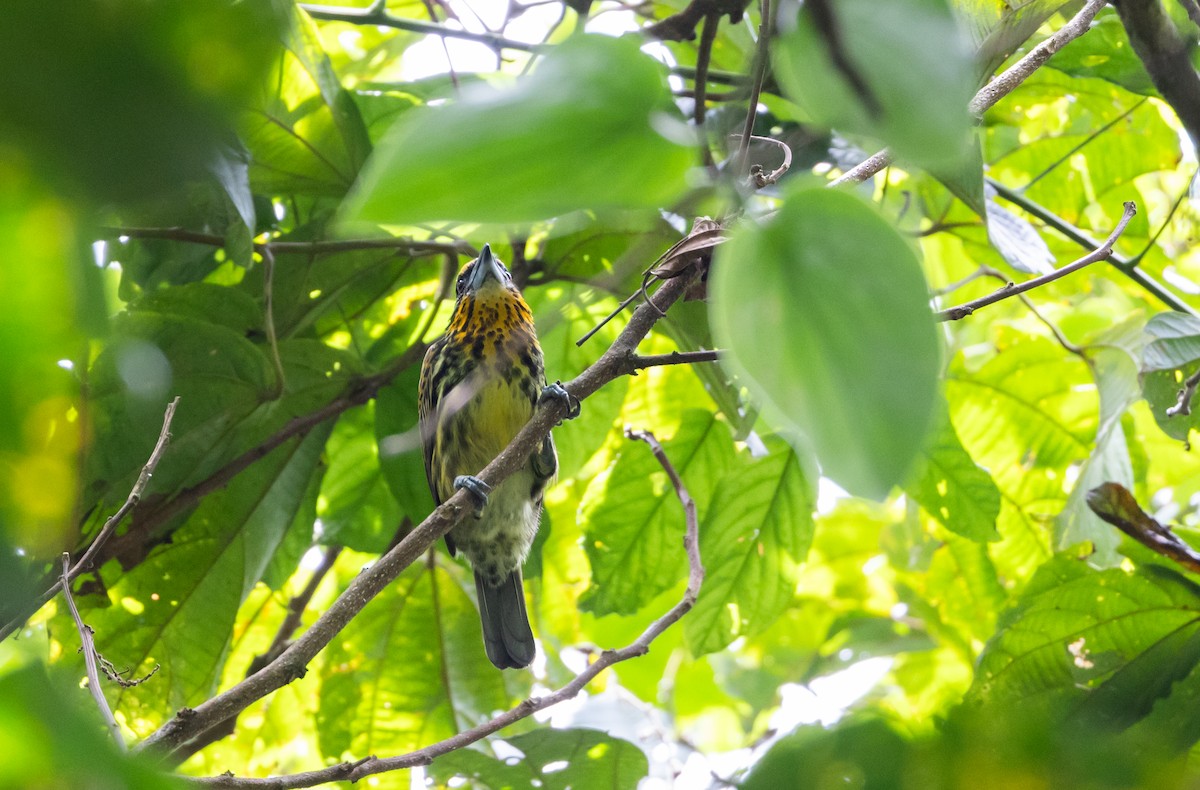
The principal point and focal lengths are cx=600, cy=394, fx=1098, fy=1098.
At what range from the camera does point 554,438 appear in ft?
8.18

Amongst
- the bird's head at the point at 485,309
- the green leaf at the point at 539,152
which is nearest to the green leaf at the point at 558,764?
the bird's head at the point at 485,309

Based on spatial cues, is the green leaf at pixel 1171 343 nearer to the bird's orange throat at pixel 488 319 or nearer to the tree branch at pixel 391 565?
the tree branch at pixel 391 565

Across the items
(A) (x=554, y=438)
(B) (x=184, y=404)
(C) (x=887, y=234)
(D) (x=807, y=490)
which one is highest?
(C) (x=887, y=234)

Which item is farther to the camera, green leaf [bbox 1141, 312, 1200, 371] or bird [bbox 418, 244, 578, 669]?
bird [bbox 418, 244, 578, 669]

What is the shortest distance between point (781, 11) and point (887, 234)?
11 cm

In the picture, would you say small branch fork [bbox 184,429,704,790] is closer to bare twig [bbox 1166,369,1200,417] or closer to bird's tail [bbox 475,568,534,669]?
bird's tail [bbox 475,568,534,669]

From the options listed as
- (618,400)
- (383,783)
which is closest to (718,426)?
(618,400)

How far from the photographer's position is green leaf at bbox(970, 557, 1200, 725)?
1.79m

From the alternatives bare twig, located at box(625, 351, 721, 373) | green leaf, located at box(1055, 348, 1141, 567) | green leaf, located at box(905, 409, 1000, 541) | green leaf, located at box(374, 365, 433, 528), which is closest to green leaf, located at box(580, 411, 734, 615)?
green leaf, located at box(374, 365, 433, 528)

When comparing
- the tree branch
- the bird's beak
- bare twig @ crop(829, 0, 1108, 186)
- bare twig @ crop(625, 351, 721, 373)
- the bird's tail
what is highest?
bare twig @ crop(829, 0, 1108, 186)

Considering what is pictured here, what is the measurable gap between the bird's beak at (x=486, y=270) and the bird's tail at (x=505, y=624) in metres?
0.73

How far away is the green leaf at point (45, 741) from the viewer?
0.97 ft

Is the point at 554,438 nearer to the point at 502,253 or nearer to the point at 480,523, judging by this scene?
the point at 480,523

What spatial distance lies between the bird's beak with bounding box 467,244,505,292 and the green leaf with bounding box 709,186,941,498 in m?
2.22
